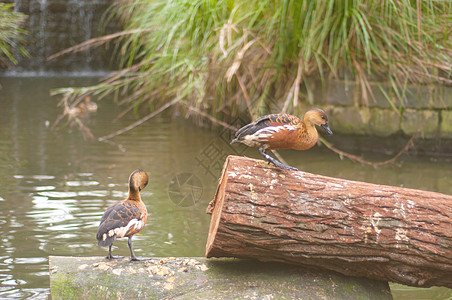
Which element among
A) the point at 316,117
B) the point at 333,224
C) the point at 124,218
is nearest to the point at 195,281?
the point at 124,218

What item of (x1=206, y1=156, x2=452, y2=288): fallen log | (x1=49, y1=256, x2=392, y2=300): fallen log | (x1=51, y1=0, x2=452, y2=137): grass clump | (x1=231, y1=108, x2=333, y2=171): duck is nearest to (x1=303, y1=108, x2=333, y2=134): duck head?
(x1=231, y1=108, x2=333, y2=171): duck

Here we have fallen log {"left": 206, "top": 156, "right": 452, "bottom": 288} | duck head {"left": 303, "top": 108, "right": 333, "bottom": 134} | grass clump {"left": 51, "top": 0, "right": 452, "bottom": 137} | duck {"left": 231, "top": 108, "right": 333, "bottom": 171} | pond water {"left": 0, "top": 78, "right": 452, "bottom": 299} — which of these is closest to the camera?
fallen log {"left": 206, "top": 156, "right": 452, "bottom": 288}

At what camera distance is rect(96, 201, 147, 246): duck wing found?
2.75 metres

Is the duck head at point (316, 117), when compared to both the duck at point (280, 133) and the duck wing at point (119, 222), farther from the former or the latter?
the duck wing at point (119, 222)

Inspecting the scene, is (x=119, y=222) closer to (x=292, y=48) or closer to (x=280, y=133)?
(x=280, y=133)

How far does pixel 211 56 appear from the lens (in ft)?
19.9

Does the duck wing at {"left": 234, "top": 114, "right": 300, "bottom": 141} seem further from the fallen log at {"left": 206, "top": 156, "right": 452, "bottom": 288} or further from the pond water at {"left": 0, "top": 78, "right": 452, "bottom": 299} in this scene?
the pond water at {"left": 0, "top": 78, "right": 452, "bottom": 299}

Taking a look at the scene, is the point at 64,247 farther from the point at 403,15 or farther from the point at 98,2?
the point at 98,2

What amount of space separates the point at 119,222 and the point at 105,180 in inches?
92.7

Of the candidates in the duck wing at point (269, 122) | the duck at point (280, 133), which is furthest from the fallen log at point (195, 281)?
the duck wing at point (269, 122)

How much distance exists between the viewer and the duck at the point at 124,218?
2758 millimetres

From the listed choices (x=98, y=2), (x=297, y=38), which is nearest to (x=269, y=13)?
(x=297, y=38)

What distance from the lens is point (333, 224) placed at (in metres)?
2.70

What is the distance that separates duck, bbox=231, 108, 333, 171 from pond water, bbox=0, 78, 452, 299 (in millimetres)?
992
